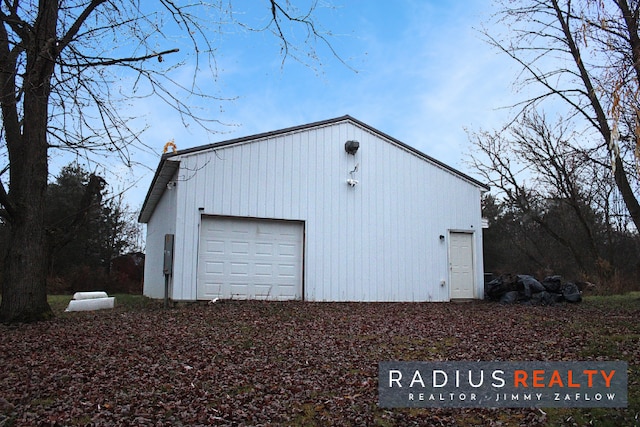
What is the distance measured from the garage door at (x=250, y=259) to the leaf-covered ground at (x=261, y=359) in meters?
2.01

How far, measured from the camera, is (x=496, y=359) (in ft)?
18.1

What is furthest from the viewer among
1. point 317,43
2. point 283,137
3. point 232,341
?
point 283,137

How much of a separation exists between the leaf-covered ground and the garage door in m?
2.01

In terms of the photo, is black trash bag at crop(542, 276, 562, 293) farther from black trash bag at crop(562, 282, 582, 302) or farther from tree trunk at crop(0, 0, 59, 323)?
tree trunk at crop(0, 0, 59, 323)

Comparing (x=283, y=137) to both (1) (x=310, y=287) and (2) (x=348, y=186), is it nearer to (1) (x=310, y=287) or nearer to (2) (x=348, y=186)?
(2) (x=348, y=186)

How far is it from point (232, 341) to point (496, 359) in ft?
10.8

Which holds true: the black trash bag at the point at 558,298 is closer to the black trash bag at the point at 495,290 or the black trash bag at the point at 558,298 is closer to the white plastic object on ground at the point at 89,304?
the black trash bag at the point at 495,290

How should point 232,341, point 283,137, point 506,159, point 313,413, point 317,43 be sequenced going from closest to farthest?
point 313,413 < point 317,43 < point 232,341 < point 283,137 < point 506,159

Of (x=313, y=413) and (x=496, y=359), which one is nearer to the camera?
(x=313, y=413)

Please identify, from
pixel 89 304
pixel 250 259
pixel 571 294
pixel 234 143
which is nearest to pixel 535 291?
pixel 571 294

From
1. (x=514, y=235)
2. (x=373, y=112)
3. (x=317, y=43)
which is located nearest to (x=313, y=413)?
(x=317, y=43)

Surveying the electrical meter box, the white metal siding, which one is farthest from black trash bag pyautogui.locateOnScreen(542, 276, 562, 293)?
the electrical meter box

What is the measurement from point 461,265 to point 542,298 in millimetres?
2442

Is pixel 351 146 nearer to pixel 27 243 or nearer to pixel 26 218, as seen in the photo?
pixel 26 218
